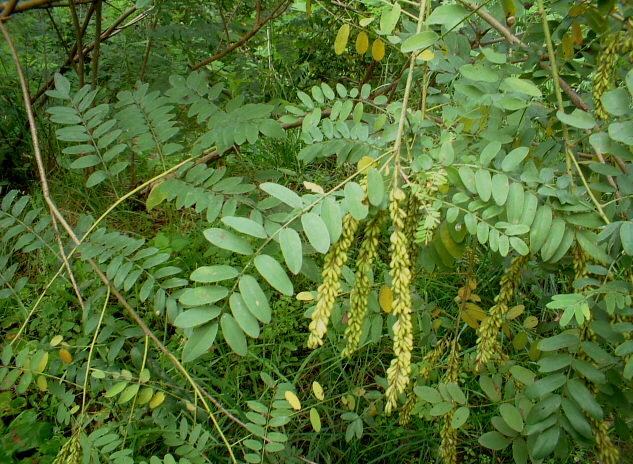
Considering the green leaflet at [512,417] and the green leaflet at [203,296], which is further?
the green leaflet at [512,417]

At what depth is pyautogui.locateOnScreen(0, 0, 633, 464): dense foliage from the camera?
31.4 inches

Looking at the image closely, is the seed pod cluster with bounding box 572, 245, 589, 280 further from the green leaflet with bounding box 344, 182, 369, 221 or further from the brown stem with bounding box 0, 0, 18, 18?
the brown stem with bounding box 0, 0, 18, 18

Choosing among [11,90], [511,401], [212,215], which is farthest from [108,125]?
[11,90]

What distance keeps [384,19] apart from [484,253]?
1656 millimetres

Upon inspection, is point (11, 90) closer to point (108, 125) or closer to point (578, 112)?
point (108, 125)

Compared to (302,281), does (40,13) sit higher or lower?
higher

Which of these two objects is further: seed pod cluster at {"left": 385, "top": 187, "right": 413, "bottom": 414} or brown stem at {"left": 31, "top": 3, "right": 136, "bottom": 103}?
brown stem at {"left": 31, "top": 3, "right": 136, "bottom": 103}

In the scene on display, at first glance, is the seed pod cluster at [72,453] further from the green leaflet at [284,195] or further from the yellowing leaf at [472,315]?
the yellowing leaf at [472,315]

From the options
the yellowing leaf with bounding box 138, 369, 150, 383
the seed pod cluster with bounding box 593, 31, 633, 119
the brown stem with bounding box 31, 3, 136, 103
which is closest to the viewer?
the seed pod cluster with bounding box 593, 31, 633, 119

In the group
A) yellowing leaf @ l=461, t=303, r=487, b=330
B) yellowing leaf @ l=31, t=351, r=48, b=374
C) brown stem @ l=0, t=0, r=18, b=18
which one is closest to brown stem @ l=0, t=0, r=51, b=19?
brown stem @ l=0, t=0, r=18, b=18

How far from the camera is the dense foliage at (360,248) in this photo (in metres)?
0.80

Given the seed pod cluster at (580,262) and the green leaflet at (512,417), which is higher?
the seed pod cluster at (580,262)

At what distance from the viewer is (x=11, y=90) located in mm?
2838

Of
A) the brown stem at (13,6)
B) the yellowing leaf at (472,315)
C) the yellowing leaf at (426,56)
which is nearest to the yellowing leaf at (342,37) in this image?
the yellowing leaf at (426,56)
